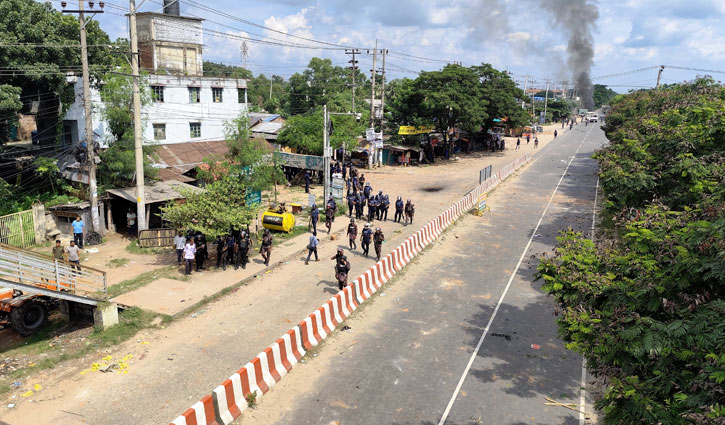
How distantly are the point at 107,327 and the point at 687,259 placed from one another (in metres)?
13.3

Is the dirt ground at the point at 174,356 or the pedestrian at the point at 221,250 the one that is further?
the pedestrian at the point at 221,250

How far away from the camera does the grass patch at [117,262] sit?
1872 centimetres

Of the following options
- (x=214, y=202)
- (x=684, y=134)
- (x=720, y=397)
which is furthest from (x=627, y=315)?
(x=214, y=202)

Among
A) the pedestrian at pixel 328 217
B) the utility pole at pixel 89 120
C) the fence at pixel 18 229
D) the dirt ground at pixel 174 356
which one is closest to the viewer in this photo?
the dirt ground at pixel 174 356

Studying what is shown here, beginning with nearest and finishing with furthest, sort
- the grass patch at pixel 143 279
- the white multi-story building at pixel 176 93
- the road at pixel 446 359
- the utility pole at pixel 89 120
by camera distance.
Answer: the road at pixel 446 359
the grass patch at pixel 143 279
the utility pole at pixel 89 120
the white multi-story building at pixel 176 93

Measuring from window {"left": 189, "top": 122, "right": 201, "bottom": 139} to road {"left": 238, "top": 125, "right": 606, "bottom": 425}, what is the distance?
20.6 m

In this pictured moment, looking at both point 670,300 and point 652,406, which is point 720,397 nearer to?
point 652,406

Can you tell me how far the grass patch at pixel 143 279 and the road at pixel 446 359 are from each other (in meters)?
7.40

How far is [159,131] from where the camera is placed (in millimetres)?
31703

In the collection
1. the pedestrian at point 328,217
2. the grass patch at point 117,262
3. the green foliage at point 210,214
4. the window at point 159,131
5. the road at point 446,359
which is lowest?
the road at point 446,359

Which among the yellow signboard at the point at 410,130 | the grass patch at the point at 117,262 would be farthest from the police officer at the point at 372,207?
the yellow signboard at the point at 410,130

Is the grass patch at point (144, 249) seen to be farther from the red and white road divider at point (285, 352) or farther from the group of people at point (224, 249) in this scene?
the red and white road divider at point (285, 352)

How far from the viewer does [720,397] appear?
5004 millimetres

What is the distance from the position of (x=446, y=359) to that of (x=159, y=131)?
26.3 meters
